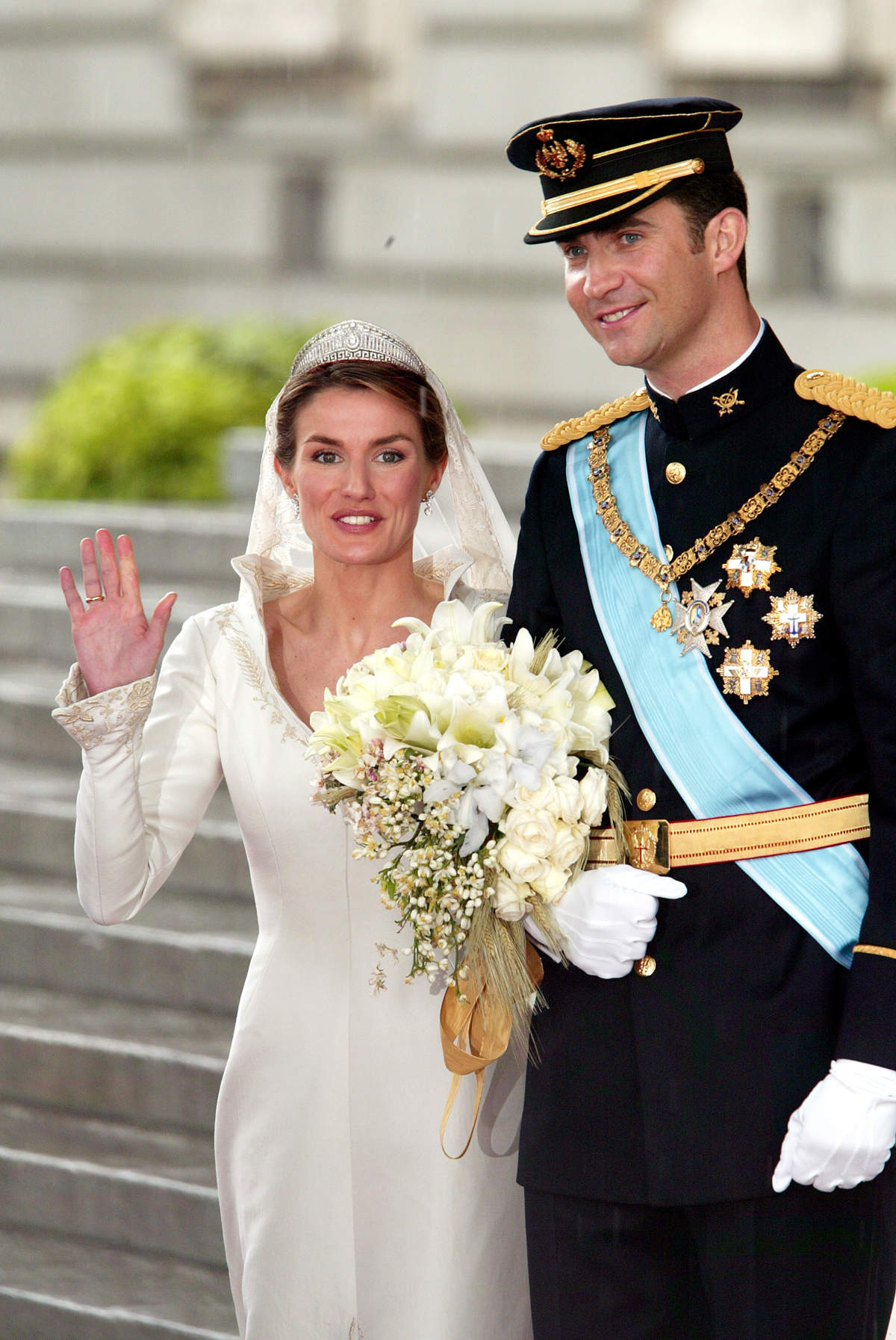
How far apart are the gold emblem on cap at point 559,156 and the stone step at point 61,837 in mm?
2543

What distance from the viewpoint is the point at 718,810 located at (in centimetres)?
199

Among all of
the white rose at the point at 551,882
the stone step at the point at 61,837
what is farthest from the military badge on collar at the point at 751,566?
the stone step at the point at 61,837

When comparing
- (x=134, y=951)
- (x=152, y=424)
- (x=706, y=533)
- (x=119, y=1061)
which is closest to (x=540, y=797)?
(x=706, y=533)

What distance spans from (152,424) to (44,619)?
156cm

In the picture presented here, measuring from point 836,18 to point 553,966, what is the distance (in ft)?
25.3

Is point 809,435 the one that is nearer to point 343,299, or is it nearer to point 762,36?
point 762,36

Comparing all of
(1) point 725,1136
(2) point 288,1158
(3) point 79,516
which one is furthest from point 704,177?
(3) point 79,516

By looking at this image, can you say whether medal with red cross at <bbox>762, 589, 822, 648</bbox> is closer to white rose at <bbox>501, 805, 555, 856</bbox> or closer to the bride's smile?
white rose at <bbox>501, 805, 555, 856</bbox>

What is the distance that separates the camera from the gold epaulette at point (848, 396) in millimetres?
1958

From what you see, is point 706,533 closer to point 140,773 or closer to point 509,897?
point 509,897

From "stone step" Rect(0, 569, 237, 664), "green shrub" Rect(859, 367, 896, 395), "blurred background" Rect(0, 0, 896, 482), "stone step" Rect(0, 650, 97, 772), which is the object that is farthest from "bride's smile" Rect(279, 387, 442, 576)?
"blurred background" Rect(0, 0, 896, 482)

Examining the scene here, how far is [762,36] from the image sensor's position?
8.73 metres

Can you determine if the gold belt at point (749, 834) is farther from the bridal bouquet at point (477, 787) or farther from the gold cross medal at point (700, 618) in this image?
the gold cross medal at point (700, 618)

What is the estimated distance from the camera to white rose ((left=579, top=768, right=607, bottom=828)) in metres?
1.96
